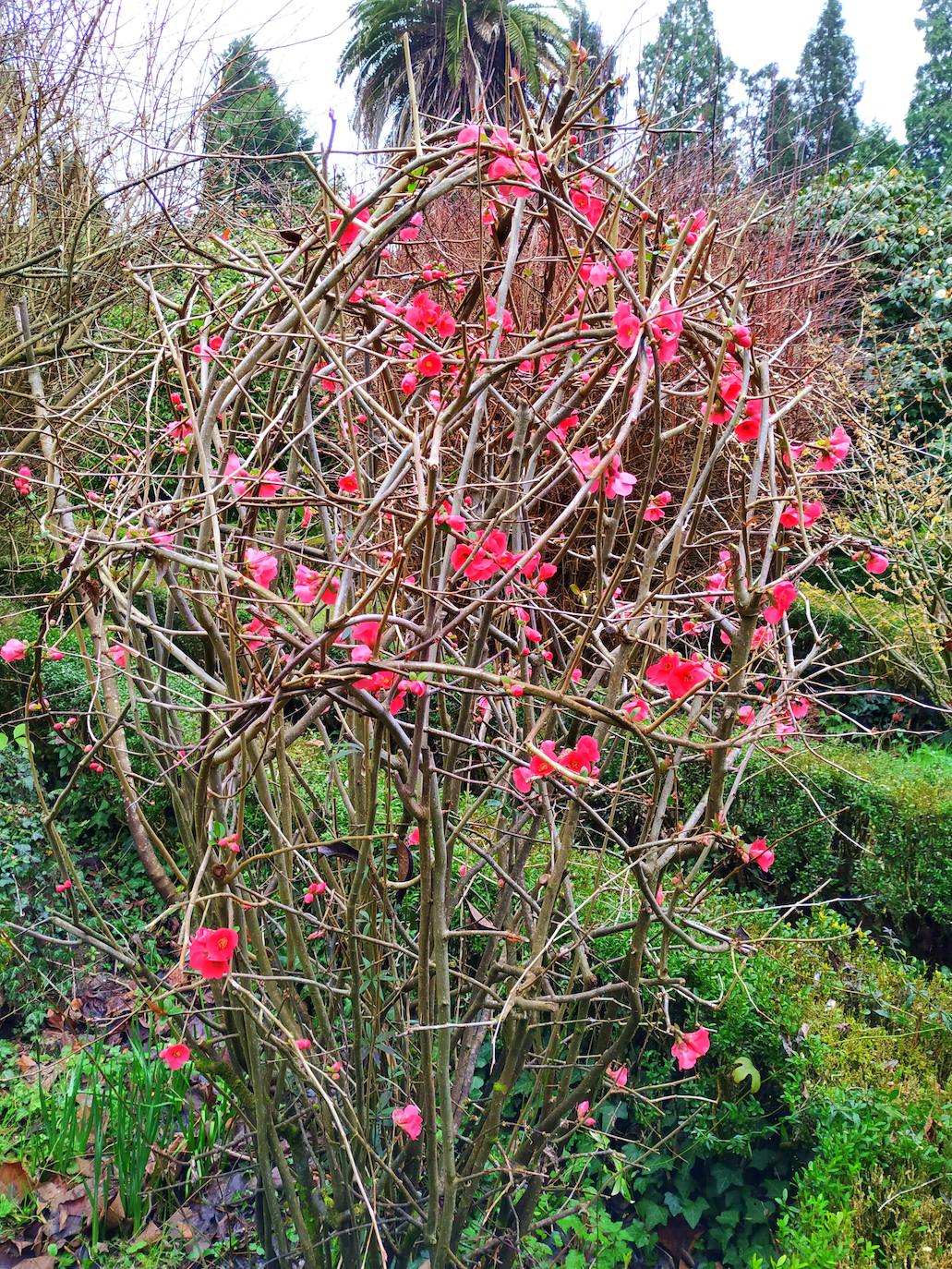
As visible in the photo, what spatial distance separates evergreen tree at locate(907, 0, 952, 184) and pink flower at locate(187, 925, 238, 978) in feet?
115

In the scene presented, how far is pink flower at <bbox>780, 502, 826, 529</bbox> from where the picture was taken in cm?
158

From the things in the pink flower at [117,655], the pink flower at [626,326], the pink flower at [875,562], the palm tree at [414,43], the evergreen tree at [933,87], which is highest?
the evergreen tree at [933,87]

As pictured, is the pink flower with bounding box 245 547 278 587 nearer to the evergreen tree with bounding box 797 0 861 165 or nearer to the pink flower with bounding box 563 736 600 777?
the pink flower with bounding box 563 736 600 777

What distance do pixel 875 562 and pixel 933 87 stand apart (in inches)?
1538

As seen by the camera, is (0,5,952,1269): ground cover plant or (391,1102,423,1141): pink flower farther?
(391,1102,423,1141): pink flower

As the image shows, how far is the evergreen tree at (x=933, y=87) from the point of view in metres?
29.8

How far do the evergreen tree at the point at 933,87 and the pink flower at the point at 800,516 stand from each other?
33.9 meters

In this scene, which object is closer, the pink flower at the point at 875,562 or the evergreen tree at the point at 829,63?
the pink flower at the point at 875,562

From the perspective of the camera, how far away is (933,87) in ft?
106

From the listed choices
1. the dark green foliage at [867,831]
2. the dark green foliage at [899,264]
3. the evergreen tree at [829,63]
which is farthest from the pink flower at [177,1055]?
the evergreen tree at [829,63]

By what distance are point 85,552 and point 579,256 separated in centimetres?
119

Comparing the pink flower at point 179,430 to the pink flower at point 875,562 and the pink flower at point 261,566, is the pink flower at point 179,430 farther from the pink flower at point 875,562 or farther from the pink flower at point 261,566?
the pink flower at point 875,562

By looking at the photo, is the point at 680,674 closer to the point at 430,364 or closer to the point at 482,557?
the point at 482,557

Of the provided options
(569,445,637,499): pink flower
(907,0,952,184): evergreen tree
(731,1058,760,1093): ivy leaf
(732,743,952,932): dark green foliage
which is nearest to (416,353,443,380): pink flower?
(569,445,637,499): pink flower
